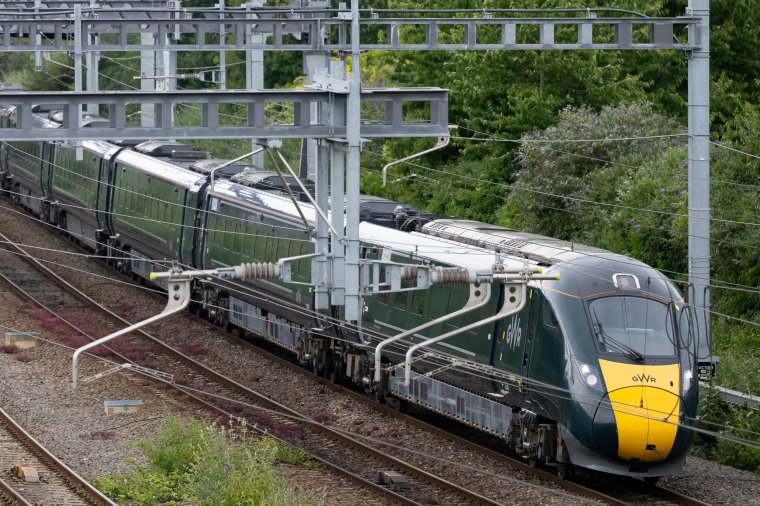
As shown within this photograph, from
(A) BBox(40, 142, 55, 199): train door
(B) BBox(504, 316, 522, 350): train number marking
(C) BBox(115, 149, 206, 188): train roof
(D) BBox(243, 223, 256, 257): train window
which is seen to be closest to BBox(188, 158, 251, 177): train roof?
(C) BBox(115, 149, 206, 188): train roof

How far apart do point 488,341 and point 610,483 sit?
94.0 inches

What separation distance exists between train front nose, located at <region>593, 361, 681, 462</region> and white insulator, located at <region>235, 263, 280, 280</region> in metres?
4.21

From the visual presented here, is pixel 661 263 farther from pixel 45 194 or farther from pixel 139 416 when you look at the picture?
pixel 45 194

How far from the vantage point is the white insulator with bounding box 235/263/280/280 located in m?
13.9

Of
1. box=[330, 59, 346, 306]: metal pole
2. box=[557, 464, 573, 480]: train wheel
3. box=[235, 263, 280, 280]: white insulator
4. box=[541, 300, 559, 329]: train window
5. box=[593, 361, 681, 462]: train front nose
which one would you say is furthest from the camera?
box=[557, 464, 573, 480]: train wheel

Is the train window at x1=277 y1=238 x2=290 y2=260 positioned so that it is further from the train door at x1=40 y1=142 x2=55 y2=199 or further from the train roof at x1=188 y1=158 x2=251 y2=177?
the train door at x1=40 y1=142 x2=55 y2=199

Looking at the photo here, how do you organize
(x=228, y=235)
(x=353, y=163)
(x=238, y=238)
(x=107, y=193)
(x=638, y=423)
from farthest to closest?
(x=107, y=193) < (x=228, y=235) < (x=238, y=238) < (x=638, y=423) < (x=353, y=163)

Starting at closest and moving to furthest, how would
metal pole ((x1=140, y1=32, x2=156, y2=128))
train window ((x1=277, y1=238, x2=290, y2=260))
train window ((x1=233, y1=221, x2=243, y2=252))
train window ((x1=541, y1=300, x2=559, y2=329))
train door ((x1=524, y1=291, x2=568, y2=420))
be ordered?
train door ((x1=524, y1=291, x2=568, y2=420)) < train window ((x1=541, y1=300, x2=559, y2=329)) < train window ((x1=277, y1=238, x2=290, y2=260)) < train window ((x1=233, y1=221, x2=243, y2=252)) < metal pole ((x1=140, y1=32, x2=156, y2=128))

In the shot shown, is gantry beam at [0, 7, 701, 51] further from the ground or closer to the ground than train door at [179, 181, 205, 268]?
further from the ground

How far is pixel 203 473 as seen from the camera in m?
15.1

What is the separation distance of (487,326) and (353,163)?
4196mm

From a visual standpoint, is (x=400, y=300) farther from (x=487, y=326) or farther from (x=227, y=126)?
(x=227, y=126)

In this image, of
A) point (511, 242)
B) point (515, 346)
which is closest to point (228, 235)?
point (511, 242)

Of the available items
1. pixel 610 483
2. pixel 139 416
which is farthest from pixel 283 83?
pixel 610 483
